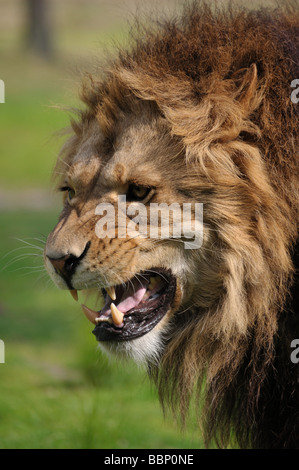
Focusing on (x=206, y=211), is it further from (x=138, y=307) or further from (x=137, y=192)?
(x=138, y=307)

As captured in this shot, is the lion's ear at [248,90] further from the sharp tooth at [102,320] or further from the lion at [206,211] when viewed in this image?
the sharp tooth at [102,320]

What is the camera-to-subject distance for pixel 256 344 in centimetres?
308

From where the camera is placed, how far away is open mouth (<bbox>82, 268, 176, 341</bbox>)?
120 inches

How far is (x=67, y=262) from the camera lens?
9.69ft

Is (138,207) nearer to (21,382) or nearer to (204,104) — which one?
(204,104)

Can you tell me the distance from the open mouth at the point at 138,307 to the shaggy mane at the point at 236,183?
0.13m

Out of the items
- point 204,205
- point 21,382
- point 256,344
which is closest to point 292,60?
point 204,205

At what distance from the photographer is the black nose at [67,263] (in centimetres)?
294

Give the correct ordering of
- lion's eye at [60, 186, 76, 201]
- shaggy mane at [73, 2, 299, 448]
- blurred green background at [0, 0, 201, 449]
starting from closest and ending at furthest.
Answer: shaggy mane at [73, 2, 299, 448]
lion's eye at [60, 186, 76, 201]
blurred green background at [0, 0, 201, 449]

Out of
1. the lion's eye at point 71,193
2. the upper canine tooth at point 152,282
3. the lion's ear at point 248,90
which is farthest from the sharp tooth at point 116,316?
the lion's ear at point 248,90

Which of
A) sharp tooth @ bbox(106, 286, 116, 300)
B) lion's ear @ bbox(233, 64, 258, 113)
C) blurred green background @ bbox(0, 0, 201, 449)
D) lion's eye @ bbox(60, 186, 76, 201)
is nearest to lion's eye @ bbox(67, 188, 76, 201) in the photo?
lion's eye @ bbox(60, 186, 76, 201)

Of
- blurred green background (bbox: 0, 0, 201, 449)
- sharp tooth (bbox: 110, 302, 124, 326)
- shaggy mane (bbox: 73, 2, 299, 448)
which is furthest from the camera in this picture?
blurred green background (bbox: 0, 0, 201, 449)

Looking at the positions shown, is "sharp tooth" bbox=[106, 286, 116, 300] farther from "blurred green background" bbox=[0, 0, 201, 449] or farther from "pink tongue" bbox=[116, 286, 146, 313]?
"blurred green background" bbox=[0, 0, 201, 449]
